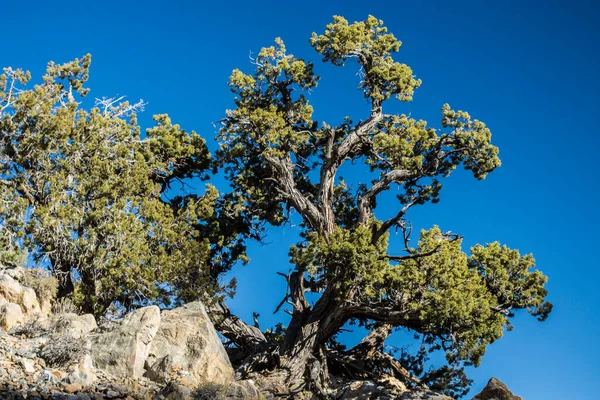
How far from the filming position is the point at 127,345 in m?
13.9

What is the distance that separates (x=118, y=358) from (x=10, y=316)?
301 centimetres

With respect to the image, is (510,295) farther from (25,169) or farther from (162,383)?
(25,169)

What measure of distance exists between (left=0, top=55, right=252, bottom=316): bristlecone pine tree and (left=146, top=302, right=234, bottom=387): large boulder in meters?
4.15

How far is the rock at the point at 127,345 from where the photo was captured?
535 inches

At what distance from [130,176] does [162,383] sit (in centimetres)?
842

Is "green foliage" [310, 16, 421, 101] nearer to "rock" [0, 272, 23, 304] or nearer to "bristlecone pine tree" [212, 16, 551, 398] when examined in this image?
"bristlecone pine tree" [212, 16, 551, 398]

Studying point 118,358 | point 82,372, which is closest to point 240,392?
point 118,358

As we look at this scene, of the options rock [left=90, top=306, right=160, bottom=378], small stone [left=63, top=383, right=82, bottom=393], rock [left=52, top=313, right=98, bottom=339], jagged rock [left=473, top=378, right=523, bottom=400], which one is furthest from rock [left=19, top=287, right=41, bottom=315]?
jagged rock [left=473, top=378, right=523, bottom=400]

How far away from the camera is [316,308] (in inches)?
766

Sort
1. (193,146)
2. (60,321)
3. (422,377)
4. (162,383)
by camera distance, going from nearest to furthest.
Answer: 1. (162,383)
2. (60,321)
3. (422,377)
4. (193,146)

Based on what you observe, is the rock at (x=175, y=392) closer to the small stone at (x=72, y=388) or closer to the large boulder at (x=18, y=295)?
the small stone at (x=72, y=388)

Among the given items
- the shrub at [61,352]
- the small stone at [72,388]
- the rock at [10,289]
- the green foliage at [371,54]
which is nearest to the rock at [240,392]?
the small stone at [72,388]

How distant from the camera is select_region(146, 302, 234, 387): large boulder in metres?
14.0

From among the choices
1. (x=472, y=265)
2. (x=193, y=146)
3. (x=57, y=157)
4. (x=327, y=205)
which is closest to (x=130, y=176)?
(x=57, y=157)
